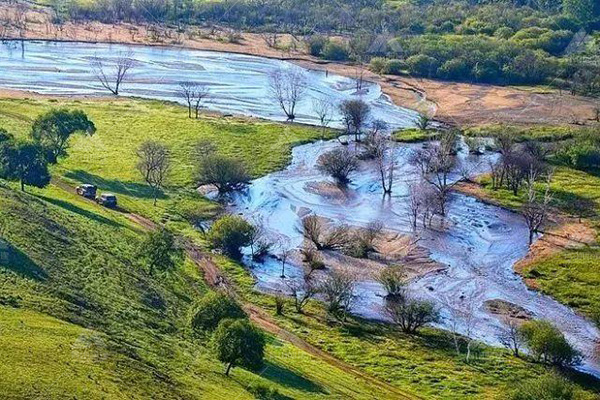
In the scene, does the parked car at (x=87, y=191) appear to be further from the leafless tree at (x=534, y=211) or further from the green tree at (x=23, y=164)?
the leafless tree at (x=534, y=211)

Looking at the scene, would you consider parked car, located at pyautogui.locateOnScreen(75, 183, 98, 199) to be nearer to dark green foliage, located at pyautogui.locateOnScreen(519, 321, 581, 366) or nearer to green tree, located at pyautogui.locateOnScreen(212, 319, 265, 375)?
green tree, located at pyautogui.locateOnScreen(212, 319, 265, 375)

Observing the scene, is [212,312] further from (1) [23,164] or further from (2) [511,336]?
(1) [23,164]

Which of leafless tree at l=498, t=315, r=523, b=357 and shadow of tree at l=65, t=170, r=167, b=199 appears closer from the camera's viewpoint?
leafless tree at l=498, t=315, r=523, b=357

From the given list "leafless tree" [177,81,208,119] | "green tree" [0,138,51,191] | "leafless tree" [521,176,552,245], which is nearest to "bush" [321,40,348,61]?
"leafless tree" [177,81,208,119]

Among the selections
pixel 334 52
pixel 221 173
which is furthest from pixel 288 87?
pixel 221 173

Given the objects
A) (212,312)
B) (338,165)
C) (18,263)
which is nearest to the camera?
(212,312)

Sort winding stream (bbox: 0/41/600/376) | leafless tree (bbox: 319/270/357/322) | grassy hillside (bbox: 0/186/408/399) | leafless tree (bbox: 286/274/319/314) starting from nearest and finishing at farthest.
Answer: grassy hillside (bbox: 0/186/408/399)
leafless tree (bbox: 319/270/357/322)
leafless tree (bbox: 286/274/319/314)
winding stream (bbox: 0/41/600/376)
